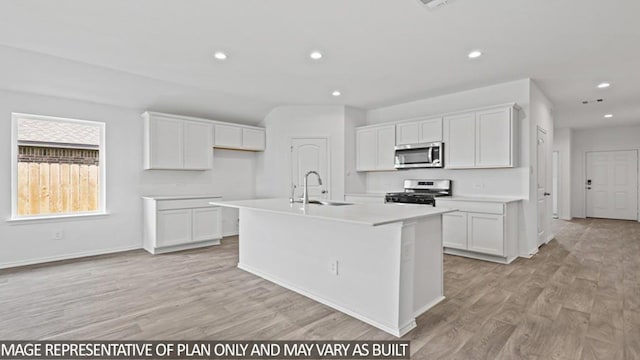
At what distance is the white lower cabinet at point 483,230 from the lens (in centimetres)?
418

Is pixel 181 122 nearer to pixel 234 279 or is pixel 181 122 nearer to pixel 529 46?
pixel 234 279

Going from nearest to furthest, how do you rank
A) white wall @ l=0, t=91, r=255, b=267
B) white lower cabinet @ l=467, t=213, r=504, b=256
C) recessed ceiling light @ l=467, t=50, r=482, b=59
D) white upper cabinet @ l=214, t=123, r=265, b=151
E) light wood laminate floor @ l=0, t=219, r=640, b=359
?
light wood laminate floor @ l=0, t=219, r=640, b=359 < recessed ceiling light @ l=467, t=50, r=482, b=59 < white wall @ l=0, t=91, r=255, b=267 < white lower cabinet @ l=467, t=213, r=504, b=256 < white upper cabinet @ l=214, t=123, r=265, b=151

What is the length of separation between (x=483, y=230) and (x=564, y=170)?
603 centimetres

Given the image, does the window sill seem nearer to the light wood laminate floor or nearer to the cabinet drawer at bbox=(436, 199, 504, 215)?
the light wood laminate floor

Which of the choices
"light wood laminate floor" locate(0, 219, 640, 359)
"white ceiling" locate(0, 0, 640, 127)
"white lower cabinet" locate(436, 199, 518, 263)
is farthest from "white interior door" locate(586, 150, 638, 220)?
"white lower cabinet" locate(436, 199, 518, 263)

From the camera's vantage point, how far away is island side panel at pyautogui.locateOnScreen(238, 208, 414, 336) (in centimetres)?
239

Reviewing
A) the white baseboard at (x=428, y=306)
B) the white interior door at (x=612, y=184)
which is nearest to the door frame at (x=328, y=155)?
the white baseboard at (x=428, y=306)

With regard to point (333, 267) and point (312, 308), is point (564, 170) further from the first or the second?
point (312, 308)

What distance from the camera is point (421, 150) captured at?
5270 millimetres

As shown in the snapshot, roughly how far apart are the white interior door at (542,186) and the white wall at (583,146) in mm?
4535

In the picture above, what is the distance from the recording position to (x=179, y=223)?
492 centimetres

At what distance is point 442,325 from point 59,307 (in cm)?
329

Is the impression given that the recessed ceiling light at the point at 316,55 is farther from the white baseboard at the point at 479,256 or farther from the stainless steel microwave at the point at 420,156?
the white baseboard at the point at 479,256

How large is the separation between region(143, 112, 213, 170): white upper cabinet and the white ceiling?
0.33 m
